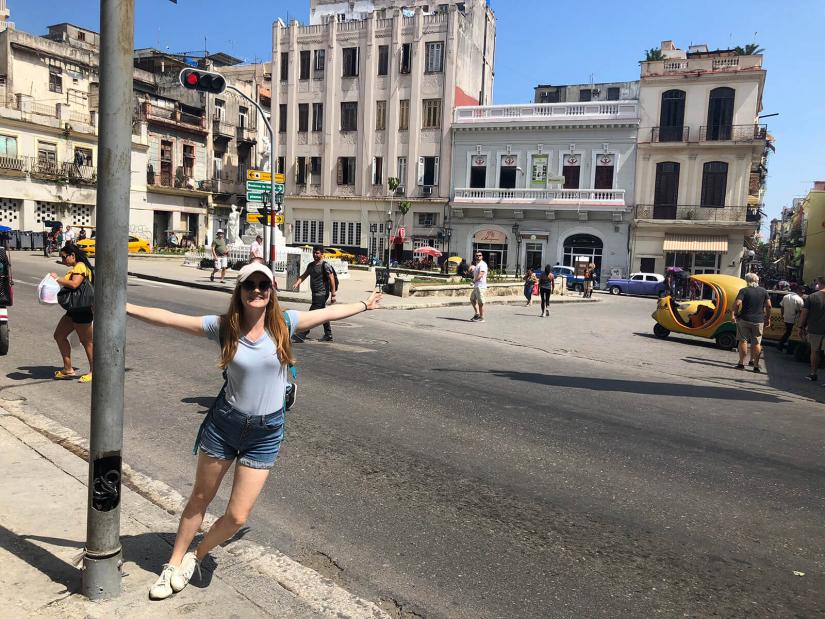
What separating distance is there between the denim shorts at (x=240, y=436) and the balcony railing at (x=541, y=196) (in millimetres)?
38971

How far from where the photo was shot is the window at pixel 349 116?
4619 centimetres

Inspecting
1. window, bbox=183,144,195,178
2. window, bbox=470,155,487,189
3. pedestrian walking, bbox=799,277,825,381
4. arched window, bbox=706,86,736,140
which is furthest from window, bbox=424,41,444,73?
pedestrian walking, bbox=799,277,825,381

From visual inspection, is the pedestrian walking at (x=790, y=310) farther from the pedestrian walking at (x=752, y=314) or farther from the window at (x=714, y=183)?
the window at (x=714, y=183)

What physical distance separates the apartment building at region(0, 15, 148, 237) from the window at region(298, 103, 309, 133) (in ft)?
40.5

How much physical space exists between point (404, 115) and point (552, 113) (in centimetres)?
1016

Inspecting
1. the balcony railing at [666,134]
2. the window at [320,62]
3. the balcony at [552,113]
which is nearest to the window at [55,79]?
the window at [320,62]

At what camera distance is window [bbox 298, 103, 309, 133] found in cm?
4753

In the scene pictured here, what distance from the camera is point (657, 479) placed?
210 inches

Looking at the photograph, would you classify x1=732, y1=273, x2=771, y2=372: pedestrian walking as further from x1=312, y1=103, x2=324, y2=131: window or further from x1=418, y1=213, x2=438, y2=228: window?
x1=312, y1=103, x2=324, y2=131: window

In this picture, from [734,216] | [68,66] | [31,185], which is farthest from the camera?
[68,66]

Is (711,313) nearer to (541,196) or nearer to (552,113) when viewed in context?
(541,196)

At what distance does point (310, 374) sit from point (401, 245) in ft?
120

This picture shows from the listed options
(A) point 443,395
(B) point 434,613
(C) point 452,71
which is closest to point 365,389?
(A) point 443,395

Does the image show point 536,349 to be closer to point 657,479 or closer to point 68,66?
point 657,479
